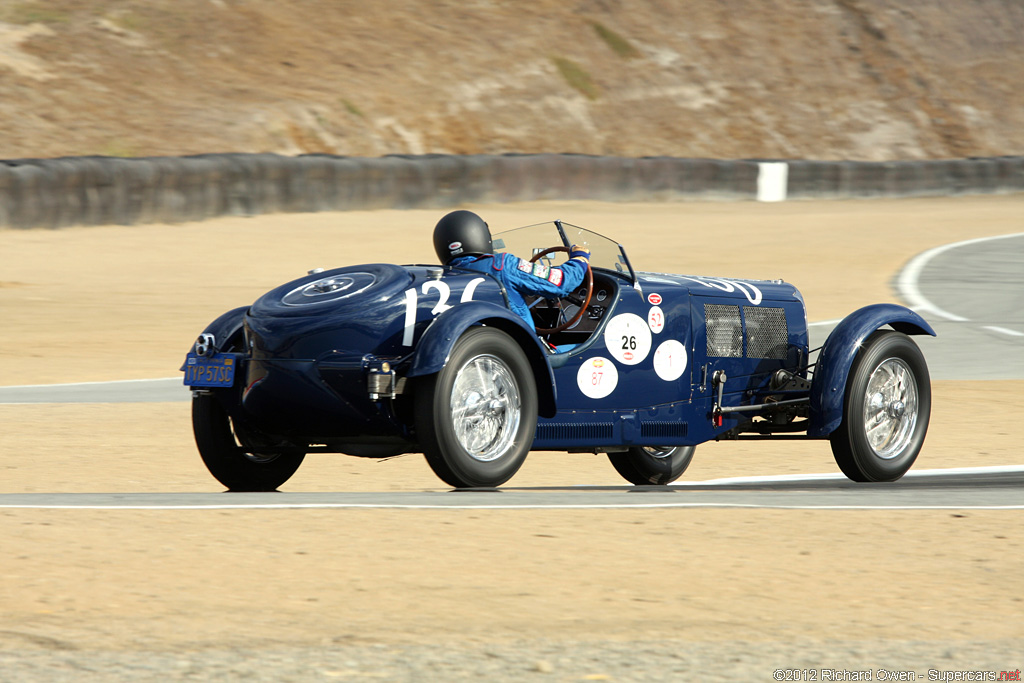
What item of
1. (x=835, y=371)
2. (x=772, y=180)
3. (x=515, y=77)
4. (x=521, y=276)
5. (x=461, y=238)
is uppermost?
(x=515, y=77)

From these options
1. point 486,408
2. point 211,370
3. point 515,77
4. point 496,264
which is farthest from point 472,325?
point 515,77

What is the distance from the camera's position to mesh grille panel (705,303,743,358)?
7.75 meters

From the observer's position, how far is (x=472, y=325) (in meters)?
6.44

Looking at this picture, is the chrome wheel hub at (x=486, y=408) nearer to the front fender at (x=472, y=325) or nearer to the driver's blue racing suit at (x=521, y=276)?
the front fender at (x=472, y=325)

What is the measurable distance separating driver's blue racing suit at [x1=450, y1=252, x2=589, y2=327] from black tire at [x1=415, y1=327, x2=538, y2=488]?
37cm

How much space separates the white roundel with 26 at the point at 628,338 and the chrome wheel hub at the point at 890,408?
4.38 ft

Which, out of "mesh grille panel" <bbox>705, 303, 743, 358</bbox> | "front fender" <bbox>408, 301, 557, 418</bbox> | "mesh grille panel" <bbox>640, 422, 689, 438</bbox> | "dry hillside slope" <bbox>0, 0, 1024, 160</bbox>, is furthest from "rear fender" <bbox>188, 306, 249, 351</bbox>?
"dry hillside slope" <bbox>0, 0, 1024, 160</bbox>

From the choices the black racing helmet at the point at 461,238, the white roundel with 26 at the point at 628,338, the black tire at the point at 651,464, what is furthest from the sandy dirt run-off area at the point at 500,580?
the black racing helmet at the point at 461,238

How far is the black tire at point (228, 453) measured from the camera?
23.4ft

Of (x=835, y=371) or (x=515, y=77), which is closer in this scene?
(x=835, y=371)

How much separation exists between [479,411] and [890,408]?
8.69 feet

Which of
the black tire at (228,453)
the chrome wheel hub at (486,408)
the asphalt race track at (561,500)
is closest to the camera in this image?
the asphalt race track at (561,500)

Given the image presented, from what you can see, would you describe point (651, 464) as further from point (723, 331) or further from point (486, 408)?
point (486, 408)

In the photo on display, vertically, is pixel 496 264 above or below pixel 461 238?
below
